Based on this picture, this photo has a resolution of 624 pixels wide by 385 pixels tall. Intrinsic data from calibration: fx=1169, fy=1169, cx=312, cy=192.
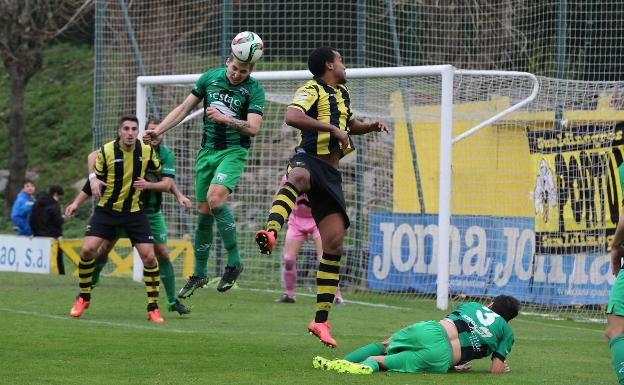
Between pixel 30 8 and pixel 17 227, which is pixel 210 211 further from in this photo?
pixel 30 8

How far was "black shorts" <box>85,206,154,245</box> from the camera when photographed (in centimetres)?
1362

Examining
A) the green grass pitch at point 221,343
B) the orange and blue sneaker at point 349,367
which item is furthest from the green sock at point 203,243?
the orange and blue sneaker at point 349,367

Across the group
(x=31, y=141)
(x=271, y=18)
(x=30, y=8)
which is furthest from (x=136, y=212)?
(x=31, y=141)

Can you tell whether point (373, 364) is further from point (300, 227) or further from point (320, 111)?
point (300, 227)

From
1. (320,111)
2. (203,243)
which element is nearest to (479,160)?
(203,243)

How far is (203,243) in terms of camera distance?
1286 centimetres

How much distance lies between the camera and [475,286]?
701 inches

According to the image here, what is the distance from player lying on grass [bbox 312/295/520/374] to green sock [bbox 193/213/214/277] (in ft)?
10.7

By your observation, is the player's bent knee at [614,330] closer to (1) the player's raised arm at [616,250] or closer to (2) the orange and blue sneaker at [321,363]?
(1) the player's raised arm at [616,250]

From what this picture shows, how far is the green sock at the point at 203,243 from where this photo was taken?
12.7 meters

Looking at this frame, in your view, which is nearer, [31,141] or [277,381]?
[277,381]

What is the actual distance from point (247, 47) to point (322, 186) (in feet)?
7.26

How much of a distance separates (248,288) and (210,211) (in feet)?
25.3

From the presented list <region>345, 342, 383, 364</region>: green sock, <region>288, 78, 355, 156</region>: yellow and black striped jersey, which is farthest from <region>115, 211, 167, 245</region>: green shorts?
<region>345, 342, 383, 364</region>: green sock
